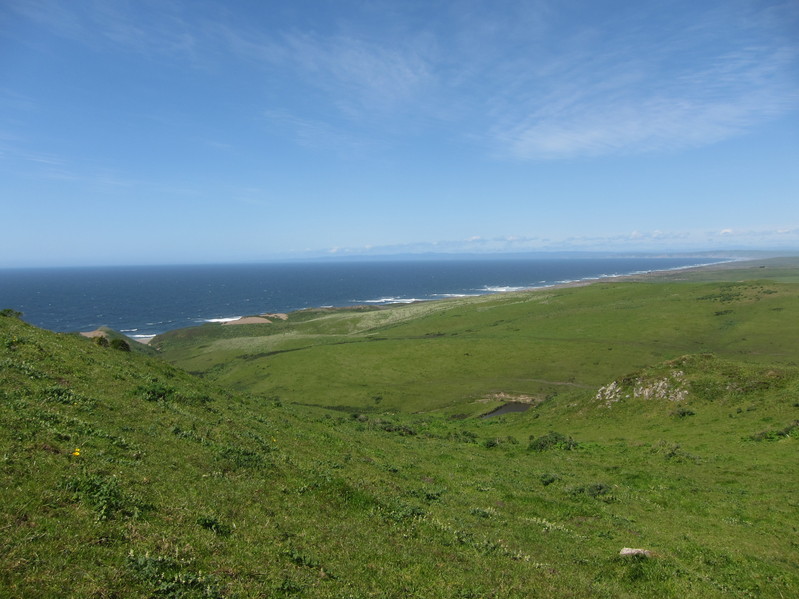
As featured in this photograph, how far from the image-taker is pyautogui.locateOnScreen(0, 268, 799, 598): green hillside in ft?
31.4

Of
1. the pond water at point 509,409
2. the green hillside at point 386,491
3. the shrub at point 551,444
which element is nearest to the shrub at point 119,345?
the green hillside at point 386,491

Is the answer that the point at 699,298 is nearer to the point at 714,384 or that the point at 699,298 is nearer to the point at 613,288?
the point at 613,288

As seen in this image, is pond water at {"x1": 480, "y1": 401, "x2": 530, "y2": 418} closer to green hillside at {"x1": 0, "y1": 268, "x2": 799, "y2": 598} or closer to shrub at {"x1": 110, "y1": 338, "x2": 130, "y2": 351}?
green hillside at {"x1": 0, "y1": 268, "x2": 799, "y2": 598}

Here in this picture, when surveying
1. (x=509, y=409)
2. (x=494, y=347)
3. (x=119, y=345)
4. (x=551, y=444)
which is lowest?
(x=509, y=409)

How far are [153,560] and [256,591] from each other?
2242 mm

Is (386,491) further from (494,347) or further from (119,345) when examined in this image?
(494,347)

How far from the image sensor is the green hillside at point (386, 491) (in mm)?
9586

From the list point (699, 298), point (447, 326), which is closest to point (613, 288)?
point (699, 298)

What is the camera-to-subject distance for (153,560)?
879 centimetres

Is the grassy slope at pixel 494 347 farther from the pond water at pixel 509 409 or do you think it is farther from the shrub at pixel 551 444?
the shrub at pixel 551 444

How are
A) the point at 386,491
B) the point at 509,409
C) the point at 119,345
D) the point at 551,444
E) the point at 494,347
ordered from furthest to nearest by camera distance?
the point at 494,347 < the point at 509,409 < the point at 119,345 < the point at 551,444 < the point at 386,491

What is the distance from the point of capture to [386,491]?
18.1 metres

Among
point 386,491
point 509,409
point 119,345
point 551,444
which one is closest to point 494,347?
point 509,409

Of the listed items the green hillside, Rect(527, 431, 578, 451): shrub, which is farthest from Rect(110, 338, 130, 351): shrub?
Rect(527, 431, 578, 451): shrub
